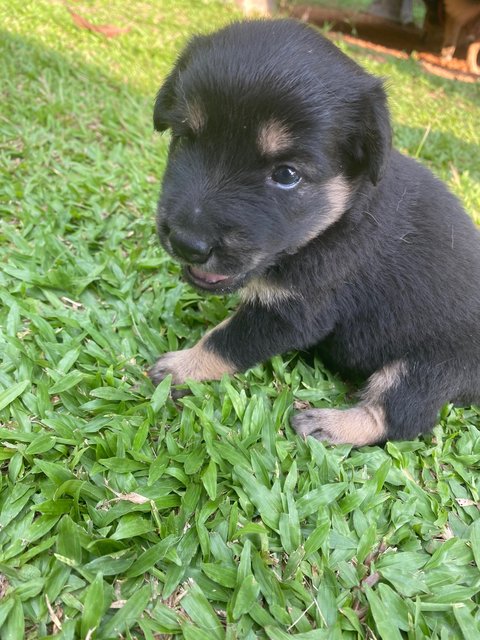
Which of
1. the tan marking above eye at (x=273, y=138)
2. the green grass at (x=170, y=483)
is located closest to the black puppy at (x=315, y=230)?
the tan marking above eye at (x=273, y=138)

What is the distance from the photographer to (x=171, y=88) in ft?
7.69

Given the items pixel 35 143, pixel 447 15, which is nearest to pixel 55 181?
pixel 35 143

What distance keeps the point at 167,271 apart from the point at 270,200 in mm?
1412

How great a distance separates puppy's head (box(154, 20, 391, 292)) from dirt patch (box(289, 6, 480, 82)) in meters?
8.93

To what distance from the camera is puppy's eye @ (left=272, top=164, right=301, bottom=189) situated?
2037 mm

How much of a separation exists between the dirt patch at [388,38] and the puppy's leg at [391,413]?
902 centimetres

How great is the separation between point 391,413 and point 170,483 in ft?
3.70

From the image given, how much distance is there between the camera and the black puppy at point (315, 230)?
197 centimetres

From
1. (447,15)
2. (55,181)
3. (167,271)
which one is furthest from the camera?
(447,15)

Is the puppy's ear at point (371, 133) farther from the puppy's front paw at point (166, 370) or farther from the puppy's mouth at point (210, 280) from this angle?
the puppy's front paw at point (166, 370)

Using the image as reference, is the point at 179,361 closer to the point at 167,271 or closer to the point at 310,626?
the point at 167,271

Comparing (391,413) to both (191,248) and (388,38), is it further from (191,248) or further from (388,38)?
A: (388,38)

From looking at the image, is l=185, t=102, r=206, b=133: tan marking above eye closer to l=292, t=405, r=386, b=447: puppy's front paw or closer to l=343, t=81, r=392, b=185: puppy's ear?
l=343, t=81, r=392, b=185: puppy's ear

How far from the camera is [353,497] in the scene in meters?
2.23
